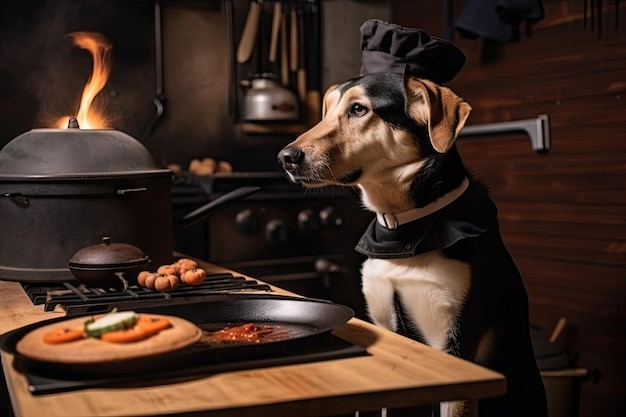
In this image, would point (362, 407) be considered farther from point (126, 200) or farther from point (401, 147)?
point (126, 200)

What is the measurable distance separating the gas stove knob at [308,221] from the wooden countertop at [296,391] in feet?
6.11

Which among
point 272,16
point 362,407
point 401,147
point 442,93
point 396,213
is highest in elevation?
point 272,16

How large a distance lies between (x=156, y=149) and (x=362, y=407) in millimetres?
2514

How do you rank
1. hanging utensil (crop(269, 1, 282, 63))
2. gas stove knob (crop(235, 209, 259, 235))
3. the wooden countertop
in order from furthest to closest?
hanging utensil (crop(269, 1, 282, 63)), gas stove knob (crop(235, 209, 259, 235)), the wooden countertop

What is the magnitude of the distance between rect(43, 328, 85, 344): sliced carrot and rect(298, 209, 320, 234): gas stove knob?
195 cm

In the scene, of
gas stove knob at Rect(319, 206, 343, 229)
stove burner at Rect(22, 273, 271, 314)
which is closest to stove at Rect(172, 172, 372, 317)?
gas stove knob at Rect(319, 206, 343, 229)

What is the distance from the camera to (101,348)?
39.7 inches

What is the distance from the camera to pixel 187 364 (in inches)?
42.5

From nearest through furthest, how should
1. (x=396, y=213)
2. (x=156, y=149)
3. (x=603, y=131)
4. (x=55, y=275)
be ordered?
(x=396, y=213)
(x=55, y=275)
(x=603, y=131)
(x=156, y=149)

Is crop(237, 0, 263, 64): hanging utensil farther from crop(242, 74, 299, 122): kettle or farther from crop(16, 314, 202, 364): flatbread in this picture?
crop(16, 314, 202, 364): flatbread

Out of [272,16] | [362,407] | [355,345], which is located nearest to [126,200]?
[355,345]

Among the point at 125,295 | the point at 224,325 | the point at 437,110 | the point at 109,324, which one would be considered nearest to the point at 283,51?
the point at 437,110

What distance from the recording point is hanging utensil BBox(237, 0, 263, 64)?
135 inches

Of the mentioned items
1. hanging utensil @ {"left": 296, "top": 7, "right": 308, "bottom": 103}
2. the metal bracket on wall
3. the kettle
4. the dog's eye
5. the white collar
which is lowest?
the white collar
